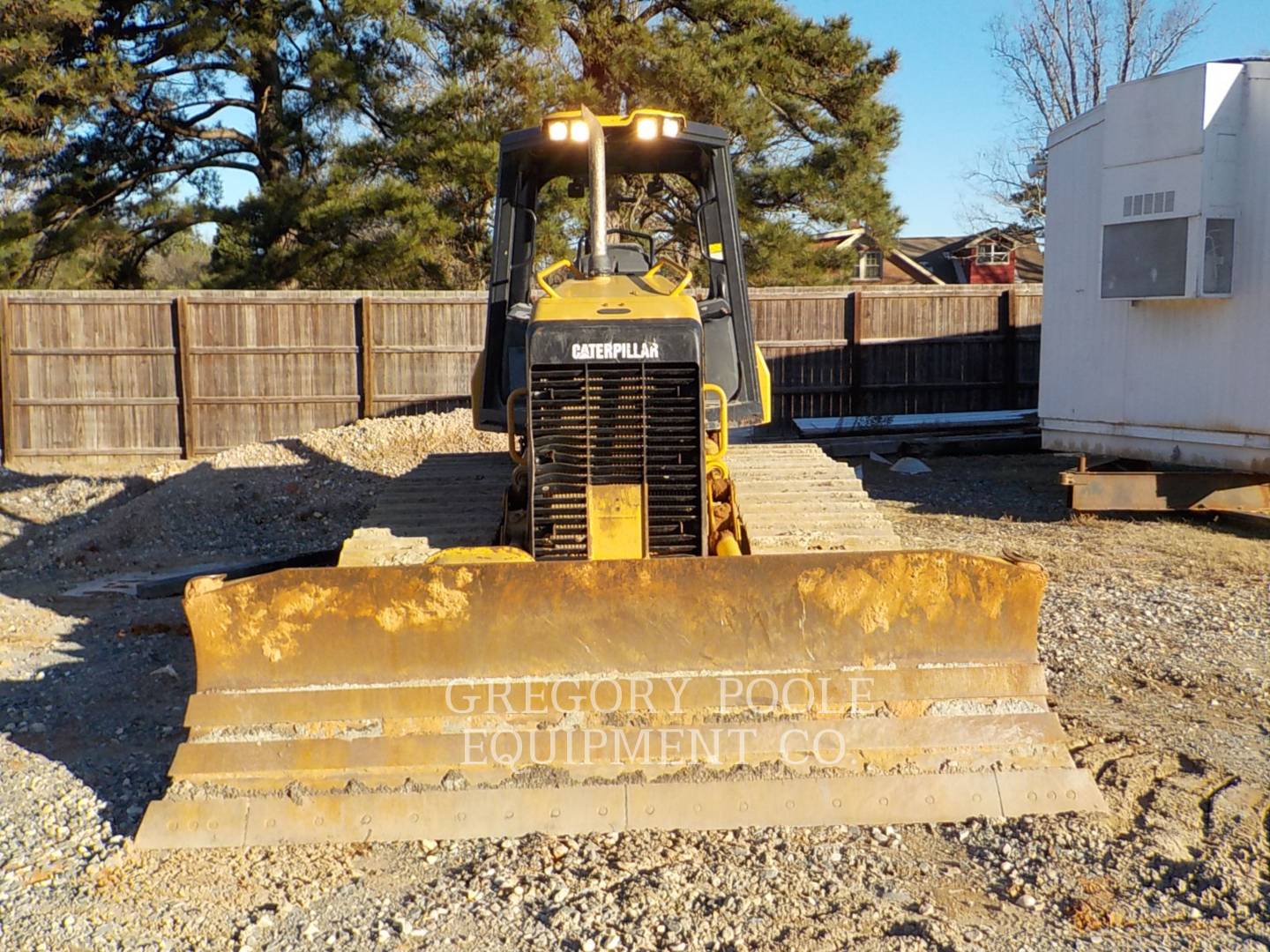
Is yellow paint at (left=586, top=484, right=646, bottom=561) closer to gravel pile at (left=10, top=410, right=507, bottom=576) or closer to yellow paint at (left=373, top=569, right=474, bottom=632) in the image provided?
yellow paint at (left=373, top=569, right=474, bottom=632)

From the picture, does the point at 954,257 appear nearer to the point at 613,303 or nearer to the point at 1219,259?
the point at 1219,259

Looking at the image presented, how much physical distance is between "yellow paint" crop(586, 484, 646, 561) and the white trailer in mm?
6666

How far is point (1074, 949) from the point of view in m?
3.54

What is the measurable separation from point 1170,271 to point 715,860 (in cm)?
772

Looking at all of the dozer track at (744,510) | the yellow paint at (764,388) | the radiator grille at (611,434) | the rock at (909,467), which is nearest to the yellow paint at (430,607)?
the radiator grille at (611,434)

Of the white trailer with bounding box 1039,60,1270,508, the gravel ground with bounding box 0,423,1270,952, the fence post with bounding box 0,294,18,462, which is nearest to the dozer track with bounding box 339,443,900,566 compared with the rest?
the gravel ground with bounding box 0,423,1270,952

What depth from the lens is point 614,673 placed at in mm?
4613

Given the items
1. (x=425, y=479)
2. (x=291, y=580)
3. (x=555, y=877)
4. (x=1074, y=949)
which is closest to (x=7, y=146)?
(x=425, y=479)

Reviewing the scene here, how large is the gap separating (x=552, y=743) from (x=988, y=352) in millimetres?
13943

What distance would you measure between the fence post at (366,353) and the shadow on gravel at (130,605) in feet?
10.1

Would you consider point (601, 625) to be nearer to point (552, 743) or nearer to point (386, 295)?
point (552, 743)

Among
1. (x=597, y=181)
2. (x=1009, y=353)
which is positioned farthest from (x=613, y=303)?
(x=1009, y=353)

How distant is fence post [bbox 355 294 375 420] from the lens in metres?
15.8

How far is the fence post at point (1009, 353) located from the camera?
1711 cm
